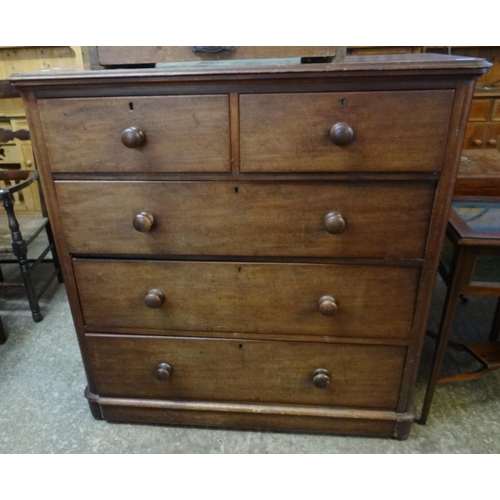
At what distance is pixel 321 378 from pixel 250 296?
31 centimetres

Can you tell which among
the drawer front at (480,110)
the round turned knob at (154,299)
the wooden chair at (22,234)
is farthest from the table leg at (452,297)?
the drawer front at (480,110)

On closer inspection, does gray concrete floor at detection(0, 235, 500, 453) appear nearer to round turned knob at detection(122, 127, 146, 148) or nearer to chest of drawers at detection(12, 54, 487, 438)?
chest of drawers at detection(12, 54, 487, 438)

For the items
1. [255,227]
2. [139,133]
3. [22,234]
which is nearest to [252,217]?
[255,227]

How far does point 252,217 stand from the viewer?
40.0 inches

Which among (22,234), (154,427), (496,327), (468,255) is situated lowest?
(154,427)

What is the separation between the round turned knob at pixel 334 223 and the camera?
97 centimetres

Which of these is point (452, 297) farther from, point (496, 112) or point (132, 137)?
point (496, 112)

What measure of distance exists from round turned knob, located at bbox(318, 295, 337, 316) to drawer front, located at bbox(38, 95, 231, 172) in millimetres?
412

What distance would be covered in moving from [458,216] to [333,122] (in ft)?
1.70

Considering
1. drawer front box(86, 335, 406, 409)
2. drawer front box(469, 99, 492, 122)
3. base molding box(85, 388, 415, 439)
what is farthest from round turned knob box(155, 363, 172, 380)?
drawer front box(469, 99, 492, 122)

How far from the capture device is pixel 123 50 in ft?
3.29

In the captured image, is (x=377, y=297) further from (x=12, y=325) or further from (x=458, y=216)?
(x=12, y=325)

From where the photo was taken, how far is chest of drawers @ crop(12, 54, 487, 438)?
89 cm

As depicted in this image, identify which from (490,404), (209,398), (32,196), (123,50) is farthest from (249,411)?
(32,196)
